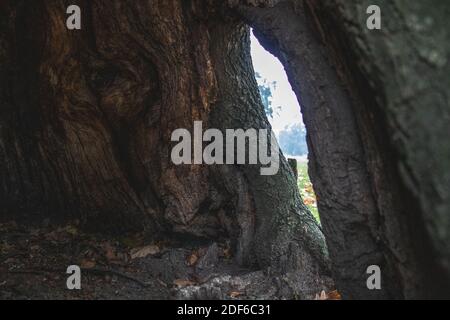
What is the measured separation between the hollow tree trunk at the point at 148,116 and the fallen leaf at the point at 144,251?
0.63 ft

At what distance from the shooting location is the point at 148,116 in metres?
3.47

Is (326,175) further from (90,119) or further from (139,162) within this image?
(90,119)

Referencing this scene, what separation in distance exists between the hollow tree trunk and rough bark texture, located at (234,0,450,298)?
58 centimetres

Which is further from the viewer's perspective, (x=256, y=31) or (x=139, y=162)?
(x=139, y=162)

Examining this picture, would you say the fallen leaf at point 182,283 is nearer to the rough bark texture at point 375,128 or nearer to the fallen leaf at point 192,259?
the fallen leaf at point 192,259

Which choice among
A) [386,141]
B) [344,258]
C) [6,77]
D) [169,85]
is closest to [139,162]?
[169,85]

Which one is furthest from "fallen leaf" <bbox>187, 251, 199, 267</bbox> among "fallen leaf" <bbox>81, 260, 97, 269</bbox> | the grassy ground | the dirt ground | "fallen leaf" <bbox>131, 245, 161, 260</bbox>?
the grassy ground

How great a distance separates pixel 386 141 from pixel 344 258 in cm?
81

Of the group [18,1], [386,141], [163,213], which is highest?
[18,1]

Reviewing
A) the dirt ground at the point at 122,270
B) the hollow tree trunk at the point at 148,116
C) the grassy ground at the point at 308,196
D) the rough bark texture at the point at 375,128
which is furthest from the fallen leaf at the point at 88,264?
the grassy ground at the point at 308,196

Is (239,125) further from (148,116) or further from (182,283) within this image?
(182,283)

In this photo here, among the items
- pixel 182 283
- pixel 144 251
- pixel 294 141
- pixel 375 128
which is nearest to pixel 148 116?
pixel 144 251

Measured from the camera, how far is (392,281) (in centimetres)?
228

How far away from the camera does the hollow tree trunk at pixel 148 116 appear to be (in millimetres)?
3148
